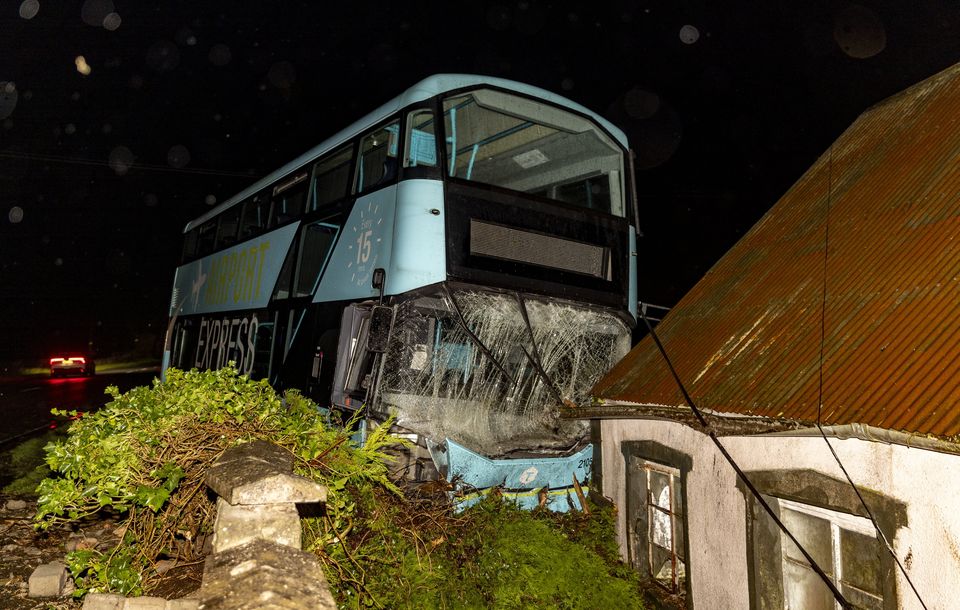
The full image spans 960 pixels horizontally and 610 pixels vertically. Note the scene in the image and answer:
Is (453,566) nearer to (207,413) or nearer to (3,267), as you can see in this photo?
(207,413)

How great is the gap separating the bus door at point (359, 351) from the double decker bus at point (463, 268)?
1 centimetres

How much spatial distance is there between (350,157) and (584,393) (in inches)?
160

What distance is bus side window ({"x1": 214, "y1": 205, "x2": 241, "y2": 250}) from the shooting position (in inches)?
429

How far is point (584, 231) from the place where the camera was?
6938 millimetres

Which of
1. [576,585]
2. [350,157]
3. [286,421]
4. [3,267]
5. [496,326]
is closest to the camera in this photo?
[286,421]

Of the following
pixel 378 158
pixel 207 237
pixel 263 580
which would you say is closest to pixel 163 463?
pixel 263 580

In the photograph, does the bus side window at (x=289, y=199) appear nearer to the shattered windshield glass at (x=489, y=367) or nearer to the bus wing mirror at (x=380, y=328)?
the bus wing mirror at (x=380, y=328)

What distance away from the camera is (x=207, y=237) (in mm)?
12562

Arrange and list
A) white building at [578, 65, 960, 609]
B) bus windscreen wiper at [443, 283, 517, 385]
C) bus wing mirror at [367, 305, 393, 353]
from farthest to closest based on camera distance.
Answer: bus windscreen wiper at [443, 283, 517, 385]
bus wing mirror at [367, 305, 393, 353]
white building at [578, 65, 960, 609]

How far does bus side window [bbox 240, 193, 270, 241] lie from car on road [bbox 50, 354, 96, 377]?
2571 centimetres

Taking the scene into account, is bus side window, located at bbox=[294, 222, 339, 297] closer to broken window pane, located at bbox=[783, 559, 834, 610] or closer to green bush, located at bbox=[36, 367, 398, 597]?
green bush, located at bbox=[36, 367, 398, 597]

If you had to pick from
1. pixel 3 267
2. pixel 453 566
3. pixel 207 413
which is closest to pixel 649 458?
pixel 453 566

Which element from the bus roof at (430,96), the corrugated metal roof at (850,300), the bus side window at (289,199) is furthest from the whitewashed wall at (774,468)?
the bus side window at (289,199)

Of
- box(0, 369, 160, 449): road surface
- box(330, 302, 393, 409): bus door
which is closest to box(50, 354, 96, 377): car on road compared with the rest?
box(0, 369, 160, 449): road surface
